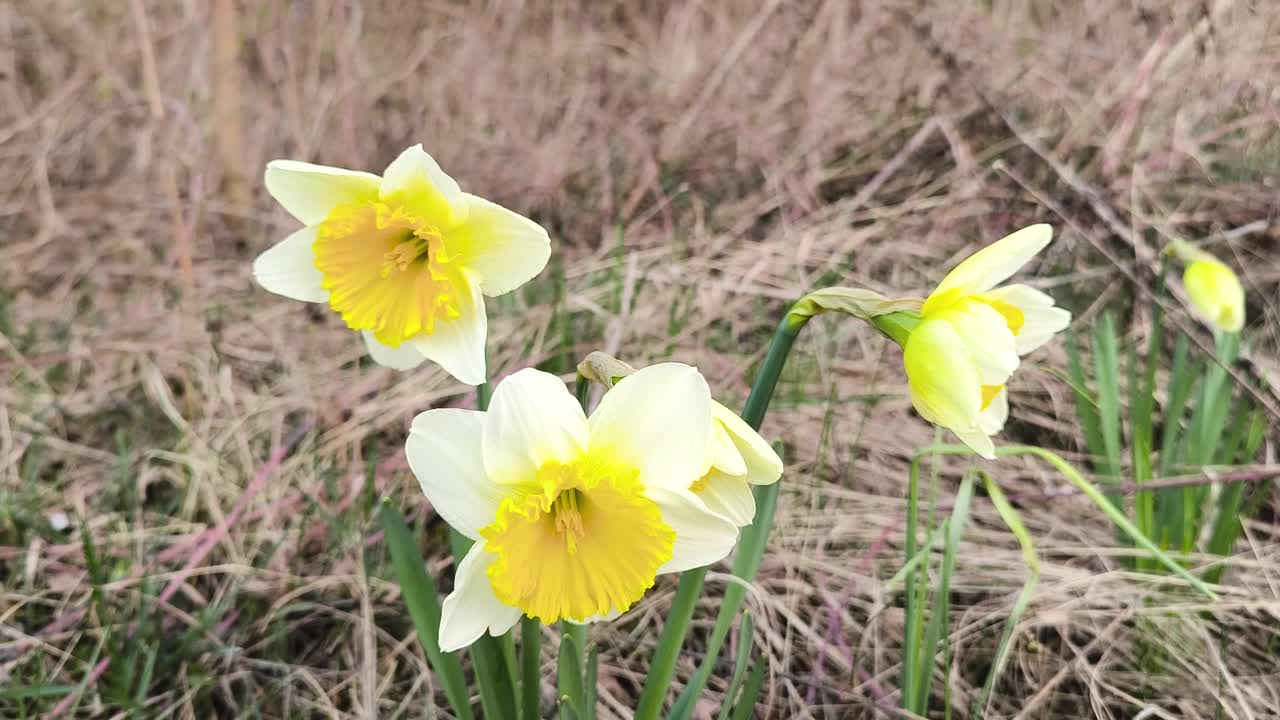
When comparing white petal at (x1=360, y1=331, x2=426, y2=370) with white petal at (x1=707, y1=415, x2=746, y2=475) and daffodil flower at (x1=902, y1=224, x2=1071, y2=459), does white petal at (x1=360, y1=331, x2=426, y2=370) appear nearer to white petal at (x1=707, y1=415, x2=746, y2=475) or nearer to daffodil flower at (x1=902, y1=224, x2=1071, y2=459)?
white petal at (x1=707, y1=415, x2=746, y2=475)

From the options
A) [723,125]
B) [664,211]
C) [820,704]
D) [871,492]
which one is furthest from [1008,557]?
[723,125]

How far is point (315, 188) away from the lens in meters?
0.91

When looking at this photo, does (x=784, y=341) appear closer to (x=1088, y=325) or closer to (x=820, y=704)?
A: (x=820, y=704)

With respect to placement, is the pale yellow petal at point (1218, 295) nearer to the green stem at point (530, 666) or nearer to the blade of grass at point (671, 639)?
the blade of grass at point (671, 639)

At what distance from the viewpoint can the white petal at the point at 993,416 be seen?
34.6 inches

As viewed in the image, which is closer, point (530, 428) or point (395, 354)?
point (530, 428)

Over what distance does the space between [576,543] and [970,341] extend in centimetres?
38

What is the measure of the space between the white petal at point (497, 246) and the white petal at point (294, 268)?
158 millimetres

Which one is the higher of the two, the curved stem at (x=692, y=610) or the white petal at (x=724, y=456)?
the white petal at (x=724, y=456)

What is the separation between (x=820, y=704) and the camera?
132 cm

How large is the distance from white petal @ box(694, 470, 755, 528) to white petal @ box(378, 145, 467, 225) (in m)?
0.34

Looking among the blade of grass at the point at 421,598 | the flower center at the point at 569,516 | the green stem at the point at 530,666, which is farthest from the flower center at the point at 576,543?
the blade of grass at the point at 421,598

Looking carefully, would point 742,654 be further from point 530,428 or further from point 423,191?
point 423,191

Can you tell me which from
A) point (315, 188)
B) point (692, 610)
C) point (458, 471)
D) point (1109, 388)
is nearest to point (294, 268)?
point (315, 188)
